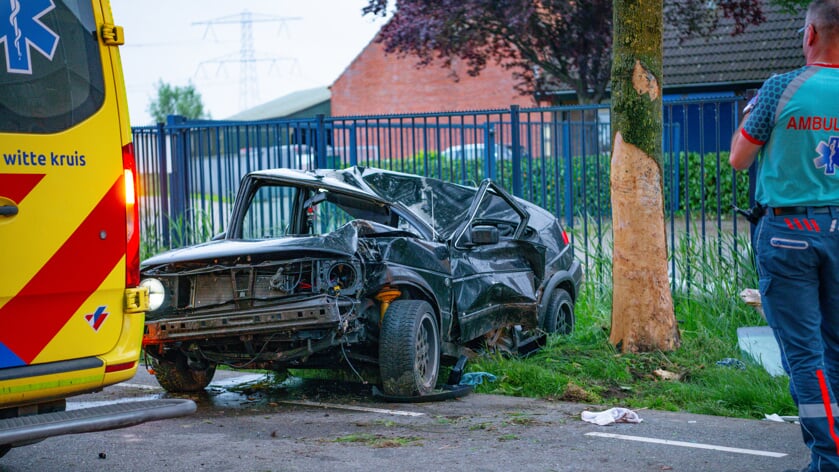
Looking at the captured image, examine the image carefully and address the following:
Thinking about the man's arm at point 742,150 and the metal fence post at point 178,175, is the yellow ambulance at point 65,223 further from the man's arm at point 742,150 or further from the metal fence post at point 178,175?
the metal fence post at point 178,175

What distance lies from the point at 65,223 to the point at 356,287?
2.31 meters

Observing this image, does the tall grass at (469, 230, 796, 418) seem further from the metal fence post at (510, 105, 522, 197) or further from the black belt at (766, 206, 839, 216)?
the black belt at (766, 206, 839, 216)

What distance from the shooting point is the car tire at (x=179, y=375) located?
7.27 metres

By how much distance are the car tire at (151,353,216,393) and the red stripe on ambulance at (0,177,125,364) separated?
2.57 meters

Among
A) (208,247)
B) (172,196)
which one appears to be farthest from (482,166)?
(208,247)

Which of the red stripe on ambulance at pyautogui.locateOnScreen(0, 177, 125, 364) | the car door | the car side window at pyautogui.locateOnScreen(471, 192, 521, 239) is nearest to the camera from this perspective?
the red stripe on ambulance at pyautogui.locateOnScreen(0, 177, 125, 364)

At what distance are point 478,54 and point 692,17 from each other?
477 cm

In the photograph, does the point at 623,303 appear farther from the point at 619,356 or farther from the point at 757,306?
the point at 757,306

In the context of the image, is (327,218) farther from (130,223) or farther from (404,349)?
(130,223)

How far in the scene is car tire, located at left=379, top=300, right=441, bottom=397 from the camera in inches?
259

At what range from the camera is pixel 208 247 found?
689cm

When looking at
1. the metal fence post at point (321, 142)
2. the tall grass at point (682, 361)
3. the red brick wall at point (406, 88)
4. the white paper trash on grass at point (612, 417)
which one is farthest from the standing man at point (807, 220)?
the red brick wall at point (406, 88)

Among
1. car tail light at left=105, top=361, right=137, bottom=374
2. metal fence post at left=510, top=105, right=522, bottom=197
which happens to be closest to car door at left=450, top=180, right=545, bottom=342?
metal fence post at left=510, top=105, right=522, bottom=197

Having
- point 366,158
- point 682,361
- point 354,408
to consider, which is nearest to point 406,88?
point 366,158
